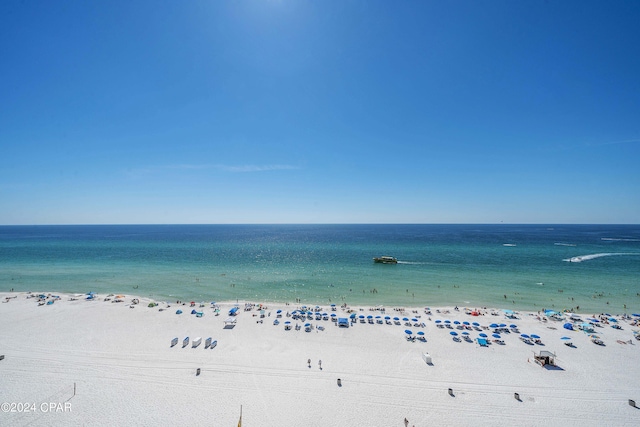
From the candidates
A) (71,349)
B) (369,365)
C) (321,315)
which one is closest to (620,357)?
(369,365)

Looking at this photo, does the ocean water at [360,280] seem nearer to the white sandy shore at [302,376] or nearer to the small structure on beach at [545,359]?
the white sandy shore at [302,376]

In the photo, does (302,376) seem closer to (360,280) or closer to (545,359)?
(545,359)

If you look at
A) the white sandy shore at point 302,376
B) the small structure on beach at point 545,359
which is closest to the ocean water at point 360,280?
the white sandy shore at point 302,376

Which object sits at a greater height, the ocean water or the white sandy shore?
the ocean water

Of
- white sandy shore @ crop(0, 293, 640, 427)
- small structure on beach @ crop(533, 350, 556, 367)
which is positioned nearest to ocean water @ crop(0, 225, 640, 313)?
white sandy shore @ crop(0, 293, 640, 427)

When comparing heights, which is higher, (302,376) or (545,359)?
(545,359)

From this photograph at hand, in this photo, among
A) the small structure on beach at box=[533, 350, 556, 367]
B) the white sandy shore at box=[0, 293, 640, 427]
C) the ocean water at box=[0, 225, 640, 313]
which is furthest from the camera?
the ocean water at box=[0, 225, 640, 313]

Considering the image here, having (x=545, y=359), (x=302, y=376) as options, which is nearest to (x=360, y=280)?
(x=545, y=359)

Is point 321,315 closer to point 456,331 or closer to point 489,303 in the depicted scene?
point 456,331

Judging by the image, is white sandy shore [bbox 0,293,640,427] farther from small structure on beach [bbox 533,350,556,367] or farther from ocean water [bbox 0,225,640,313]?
ocean water [bbox 0,225,640,313]
